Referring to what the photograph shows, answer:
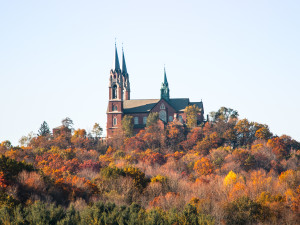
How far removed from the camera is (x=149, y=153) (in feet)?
282

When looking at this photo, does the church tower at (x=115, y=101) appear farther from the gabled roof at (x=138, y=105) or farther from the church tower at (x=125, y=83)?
the church tower at (x=125, y=83)

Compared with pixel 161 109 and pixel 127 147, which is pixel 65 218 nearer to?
pixel 127 147

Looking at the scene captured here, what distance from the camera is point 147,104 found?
10394 centimetres

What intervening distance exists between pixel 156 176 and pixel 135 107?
1643 inches

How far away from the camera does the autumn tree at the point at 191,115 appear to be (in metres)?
96.8

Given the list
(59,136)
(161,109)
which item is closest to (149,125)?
(161,109)

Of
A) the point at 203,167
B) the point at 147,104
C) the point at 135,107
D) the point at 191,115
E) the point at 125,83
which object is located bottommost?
the point at 203,167

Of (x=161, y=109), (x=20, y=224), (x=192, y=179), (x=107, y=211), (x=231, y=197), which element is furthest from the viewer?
(x=161, y=109)

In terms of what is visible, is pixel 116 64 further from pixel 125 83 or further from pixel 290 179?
pixel 290 179

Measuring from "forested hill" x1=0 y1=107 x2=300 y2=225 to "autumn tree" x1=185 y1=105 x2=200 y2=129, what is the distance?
182 millimetres

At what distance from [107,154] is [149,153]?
23.7 ft

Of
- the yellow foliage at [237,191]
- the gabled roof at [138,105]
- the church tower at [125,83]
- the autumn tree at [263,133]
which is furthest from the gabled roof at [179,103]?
the yellow foliage at [237,191]

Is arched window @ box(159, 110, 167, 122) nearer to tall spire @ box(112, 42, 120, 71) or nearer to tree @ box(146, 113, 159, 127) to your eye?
tree @ box(146, 113, 159, 127)

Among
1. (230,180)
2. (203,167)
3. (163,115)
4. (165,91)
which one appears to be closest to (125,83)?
(165,91)
